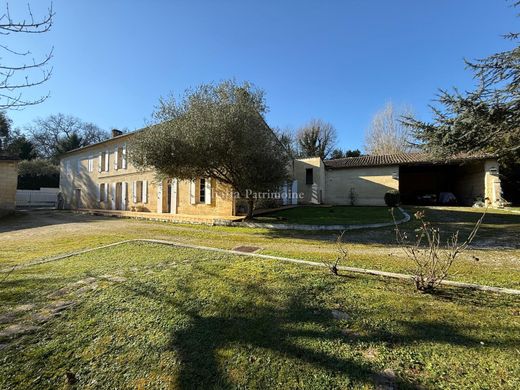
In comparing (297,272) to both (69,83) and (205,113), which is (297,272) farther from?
(205,113)

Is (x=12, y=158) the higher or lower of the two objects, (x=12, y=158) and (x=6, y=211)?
the higher

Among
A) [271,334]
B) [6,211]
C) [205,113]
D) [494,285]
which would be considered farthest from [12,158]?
[494,285]

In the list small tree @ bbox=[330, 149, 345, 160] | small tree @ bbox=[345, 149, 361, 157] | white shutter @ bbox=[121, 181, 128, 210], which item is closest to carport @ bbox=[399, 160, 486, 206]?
small tree @ bbox=[345, 149, 361, 157]

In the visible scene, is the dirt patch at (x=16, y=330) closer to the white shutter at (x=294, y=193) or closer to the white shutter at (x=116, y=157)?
the white shutter at (x=294, y=193)

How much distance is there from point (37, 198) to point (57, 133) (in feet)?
58.2

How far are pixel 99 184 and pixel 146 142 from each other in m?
14.5

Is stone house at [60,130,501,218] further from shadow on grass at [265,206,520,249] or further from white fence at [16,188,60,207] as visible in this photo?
shadow on grass at [265,206,520,249]

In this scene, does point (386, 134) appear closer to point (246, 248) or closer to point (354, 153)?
point (354, 153)

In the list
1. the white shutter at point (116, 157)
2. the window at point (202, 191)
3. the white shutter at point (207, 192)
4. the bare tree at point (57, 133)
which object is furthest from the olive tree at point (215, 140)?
the bare tree at point (57, 133)

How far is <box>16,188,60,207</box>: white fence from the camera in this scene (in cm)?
2670

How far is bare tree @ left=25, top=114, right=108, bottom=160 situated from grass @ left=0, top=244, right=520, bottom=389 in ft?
143

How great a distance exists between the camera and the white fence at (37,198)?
26.7m

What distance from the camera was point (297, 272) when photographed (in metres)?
4.36

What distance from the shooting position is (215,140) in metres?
9.16
